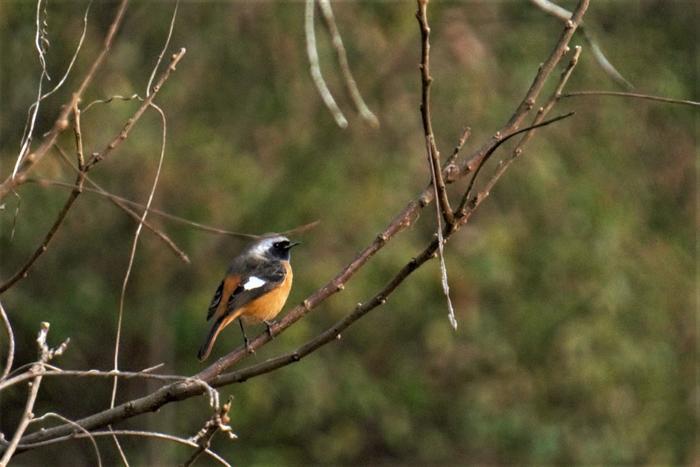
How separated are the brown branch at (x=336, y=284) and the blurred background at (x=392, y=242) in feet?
21.5

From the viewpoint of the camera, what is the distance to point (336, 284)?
2.92m

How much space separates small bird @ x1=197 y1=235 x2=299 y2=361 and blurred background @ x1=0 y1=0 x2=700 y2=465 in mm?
3510

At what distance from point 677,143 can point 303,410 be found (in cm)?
573

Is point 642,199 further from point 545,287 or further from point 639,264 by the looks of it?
point 545,287

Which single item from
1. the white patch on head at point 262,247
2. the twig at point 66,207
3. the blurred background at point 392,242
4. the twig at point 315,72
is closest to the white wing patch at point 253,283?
the white patch on head at point 262,247

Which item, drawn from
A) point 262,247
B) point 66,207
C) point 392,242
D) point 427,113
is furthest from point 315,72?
point 392,242

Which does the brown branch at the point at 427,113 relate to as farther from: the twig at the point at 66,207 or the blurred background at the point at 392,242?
the blurred background at the point at 392,242

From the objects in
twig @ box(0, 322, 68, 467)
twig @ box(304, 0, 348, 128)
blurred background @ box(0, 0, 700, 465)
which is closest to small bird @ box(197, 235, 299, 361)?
twig @ box(304, 0, 348, 128)

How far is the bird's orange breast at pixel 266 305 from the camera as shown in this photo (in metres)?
5.92

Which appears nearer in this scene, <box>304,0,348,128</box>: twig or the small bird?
<box>304,0,348,128</box>: twig

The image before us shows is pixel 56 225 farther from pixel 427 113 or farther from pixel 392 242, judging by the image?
pixel 392 242

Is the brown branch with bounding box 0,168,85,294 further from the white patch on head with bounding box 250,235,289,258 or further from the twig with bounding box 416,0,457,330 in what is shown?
the white patch on head with bounding box 250,235,289,258

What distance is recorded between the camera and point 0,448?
2580mm

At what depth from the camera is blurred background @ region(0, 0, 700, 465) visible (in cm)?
1131
